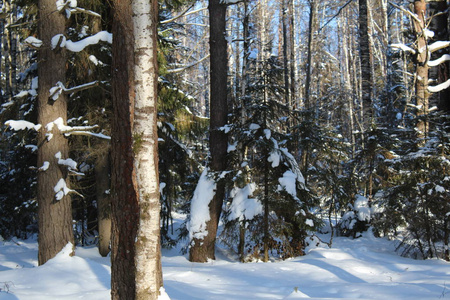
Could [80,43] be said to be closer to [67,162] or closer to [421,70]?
[67,162]

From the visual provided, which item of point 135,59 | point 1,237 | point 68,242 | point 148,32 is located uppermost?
point 148,32

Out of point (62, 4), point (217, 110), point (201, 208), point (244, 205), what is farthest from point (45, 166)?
point (244, 205)

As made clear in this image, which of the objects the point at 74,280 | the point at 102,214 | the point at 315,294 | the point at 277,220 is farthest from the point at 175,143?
the point at 315,294

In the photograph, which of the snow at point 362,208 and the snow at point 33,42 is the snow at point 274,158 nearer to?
the snow at point 362,208

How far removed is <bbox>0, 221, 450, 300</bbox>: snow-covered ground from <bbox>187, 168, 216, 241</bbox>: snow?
0.67m

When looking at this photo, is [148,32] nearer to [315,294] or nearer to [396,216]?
[315,294]

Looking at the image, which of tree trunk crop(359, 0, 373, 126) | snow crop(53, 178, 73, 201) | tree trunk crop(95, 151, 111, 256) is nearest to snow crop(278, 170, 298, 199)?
snow crop(53, 178, 73, 201)

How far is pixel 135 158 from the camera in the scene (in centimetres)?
325

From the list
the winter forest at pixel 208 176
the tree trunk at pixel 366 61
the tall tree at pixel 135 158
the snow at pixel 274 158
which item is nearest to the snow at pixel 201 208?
the winter forest at pixel 208 176

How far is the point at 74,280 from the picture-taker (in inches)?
213

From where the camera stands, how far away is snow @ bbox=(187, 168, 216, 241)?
789 centimetres

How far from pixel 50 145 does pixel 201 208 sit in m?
3.34

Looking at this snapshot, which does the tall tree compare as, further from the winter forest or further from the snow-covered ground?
the snow-covered ground

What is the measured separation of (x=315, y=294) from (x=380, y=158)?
6261mm
